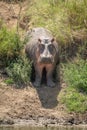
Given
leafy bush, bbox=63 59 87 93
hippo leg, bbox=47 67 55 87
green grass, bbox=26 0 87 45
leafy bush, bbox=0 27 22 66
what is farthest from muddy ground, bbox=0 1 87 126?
green grass, bbox=26 0 87 45

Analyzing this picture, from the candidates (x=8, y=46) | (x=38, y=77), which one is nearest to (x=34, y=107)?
(x=38, y=77)

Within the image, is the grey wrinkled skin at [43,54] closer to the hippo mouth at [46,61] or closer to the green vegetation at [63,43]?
the hippo mouth at [46,61]

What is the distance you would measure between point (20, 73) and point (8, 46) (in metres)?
0.81

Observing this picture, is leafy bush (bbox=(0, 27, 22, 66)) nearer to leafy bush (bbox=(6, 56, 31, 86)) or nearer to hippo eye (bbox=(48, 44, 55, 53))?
leafy bush (bbox=(6, 56, 31, 86))

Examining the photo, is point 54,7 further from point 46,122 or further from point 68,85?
point 46,122

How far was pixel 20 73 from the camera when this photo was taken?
579 inches

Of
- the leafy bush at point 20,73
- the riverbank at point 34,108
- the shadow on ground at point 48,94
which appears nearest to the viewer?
the riverbank at point 34,108

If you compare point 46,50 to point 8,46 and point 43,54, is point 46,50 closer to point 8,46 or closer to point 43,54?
point 43,54

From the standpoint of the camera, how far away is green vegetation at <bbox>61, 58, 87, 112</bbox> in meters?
14.1

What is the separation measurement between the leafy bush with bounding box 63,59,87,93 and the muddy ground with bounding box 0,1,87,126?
0.74ft

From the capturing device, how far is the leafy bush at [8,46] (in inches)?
595

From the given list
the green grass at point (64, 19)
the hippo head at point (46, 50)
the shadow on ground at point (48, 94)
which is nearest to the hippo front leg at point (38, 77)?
the shadow on ground at point (48, 94)

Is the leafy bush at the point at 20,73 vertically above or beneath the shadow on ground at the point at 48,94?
above

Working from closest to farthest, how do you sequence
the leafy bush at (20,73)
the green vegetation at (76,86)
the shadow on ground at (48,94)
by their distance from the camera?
the green vegetation at (76,86)
the shadow on ground at (48,94)
the leafy bush at (20,73)
